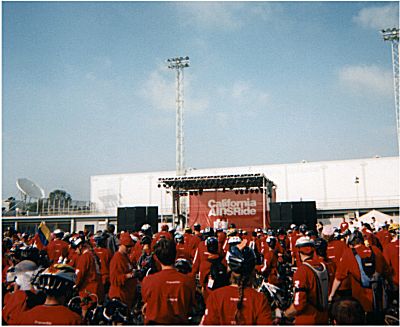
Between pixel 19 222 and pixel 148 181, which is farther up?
pixel 148 181

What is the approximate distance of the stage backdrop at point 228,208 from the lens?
26359 mm

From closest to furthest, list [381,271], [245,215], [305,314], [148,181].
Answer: [305,314], [381,271], [245,215], [148,181]

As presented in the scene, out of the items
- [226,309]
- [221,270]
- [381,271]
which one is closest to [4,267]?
[221,270]

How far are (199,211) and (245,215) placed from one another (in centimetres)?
328

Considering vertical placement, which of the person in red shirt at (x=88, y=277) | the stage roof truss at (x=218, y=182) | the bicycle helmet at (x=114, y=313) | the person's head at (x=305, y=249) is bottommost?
the bicycle helmet at (x=114, y=313)

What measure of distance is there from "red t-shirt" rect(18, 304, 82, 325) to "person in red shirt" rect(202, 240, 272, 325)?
109 centimetres

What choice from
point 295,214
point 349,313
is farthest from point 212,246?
point 295,214

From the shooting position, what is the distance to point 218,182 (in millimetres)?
26703

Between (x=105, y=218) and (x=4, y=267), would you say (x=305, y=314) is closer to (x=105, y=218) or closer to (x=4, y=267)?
(x=4, y=267)

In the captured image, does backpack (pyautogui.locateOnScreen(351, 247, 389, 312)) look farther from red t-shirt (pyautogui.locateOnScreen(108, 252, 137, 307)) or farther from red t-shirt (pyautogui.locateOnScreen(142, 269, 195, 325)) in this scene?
red t-shirt (pyautogui.locateOnScreen(108, 252, 137, 307))

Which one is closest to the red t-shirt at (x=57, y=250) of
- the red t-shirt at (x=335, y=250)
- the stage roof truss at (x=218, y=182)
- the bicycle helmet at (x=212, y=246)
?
the bicycle helmet at (x=212, y=246)

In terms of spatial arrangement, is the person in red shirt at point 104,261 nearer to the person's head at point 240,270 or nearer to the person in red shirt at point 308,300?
the person in red shirt at point 308,300

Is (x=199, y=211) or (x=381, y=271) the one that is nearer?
(x=381, y=271)

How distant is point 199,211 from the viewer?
1091 inches
